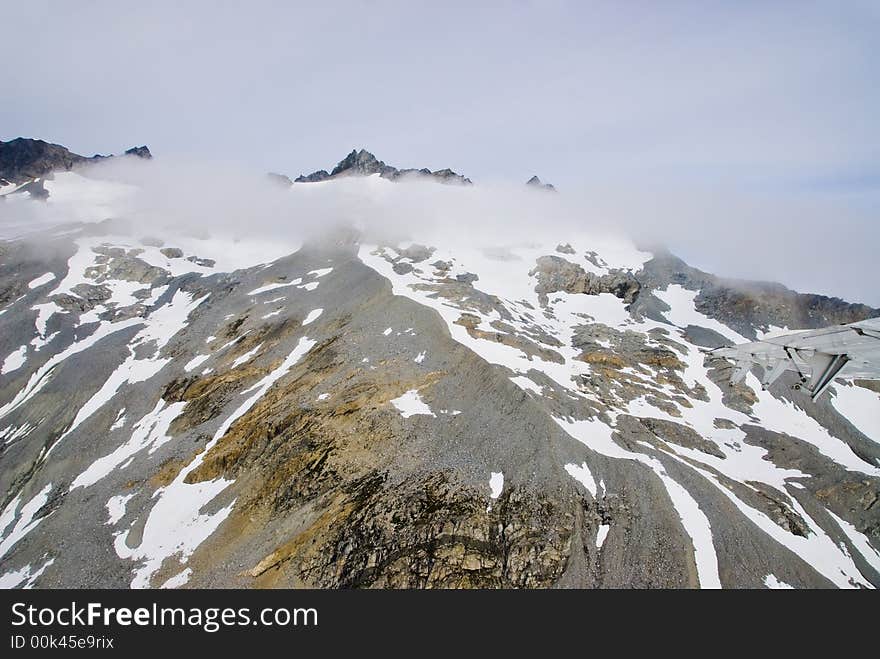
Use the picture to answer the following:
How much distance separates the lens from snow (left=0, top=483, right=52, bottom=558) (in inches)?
1452

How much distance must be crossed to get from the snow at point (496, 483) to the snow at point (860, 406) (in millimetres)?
47547

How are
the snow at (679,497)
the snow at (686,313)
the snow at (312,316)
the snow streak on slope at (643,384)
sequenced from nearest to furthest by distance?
1. the snow at (679,497)
2. the snow streak on slope at (643,384)
3. the snow at (312,316)
4. the snow at (686,313)

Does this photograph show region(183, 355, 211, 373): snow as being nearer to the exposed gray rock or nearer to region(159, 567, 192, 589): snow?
region(159, 567, 192, 589): snow

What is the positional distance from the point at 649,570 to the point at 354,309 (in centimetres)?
4631

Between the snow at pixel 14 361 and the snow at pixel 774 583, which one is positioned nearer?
the snow at pixel 774 583

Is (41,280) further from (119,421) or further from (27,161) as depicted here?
(27,161)

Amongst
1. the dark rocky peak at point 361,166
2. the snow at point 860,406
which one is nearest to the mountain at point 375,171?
the dark rocky peak at point 361,166

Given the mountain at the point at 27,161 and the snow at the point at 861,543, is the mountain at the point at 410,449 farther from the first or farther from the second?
the mountain at the point at 27,161

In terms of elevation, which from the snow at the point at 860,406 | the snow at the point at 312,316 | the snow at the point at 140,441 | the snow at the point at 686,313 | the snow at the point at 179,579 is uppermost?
the snow at the point at 312,316

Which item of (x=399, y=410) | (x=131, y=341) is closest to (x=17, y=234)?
(x=131, y=341)

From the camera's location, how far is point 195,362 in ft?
202

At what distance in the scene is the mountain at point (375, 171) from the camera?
7274 inches

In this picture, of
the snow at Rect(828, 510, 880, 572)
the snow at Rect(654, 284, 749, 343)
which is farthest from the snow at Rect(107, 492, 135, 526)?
the snow at Rect(654, 284, 749, 343)

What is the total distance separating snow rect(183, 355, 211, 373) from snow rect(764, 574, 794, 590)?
62509 millimetres
